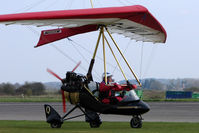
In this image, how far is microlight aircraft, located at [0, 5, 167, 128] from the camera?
1401cm

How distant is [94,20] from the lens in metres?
15.0

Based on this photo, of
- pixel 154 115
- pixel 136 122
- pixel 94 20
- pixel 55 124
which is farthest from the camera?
pixel 154 115

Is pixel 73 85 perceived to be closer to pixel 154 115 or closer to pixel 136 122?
pixel 136 122

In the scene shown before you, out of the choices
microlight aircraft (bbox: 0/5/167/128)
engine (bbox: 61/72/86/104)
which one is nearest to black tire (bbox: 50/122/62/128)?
microlight aircraft (bbox: 0/5/167/128)

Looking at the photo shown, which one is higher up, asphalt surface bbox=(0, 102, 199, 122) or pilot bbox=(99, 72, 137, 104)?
pilot bbox=(99, 72, 137, 104)

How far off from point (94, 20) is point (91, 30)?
245cm

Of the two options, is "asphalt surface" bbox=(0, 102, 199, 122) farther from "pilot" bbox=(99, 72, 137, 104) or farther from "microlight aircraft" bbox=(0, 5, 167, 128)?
"pilot" bbox=(99, 72, 137, 104)

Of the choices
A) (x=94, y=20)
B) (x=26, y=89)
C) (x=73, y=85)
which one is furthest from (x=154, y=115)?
(x=26, y=89)

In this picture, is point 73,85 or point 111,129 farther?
point 73,85

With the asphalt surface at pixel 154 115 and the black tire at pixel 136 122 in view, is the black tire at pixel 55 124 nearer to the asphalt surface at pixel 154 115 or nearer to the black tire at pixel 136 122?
the black tire at pixel 136 122

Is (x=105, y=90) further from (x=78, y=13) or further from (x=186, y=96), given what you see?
(x=186, y=96)

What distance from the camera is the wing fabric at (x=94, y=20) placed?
13.8 metres

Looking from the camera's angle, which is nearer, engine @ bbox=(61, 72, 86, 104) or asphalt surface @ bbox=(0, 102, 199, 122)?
engine @ bbox=(61, 72, 86, 104)

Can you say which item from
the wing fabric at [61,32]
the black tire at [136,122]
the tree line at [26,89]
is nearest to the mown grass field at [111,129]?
the black tire at [136,122]
